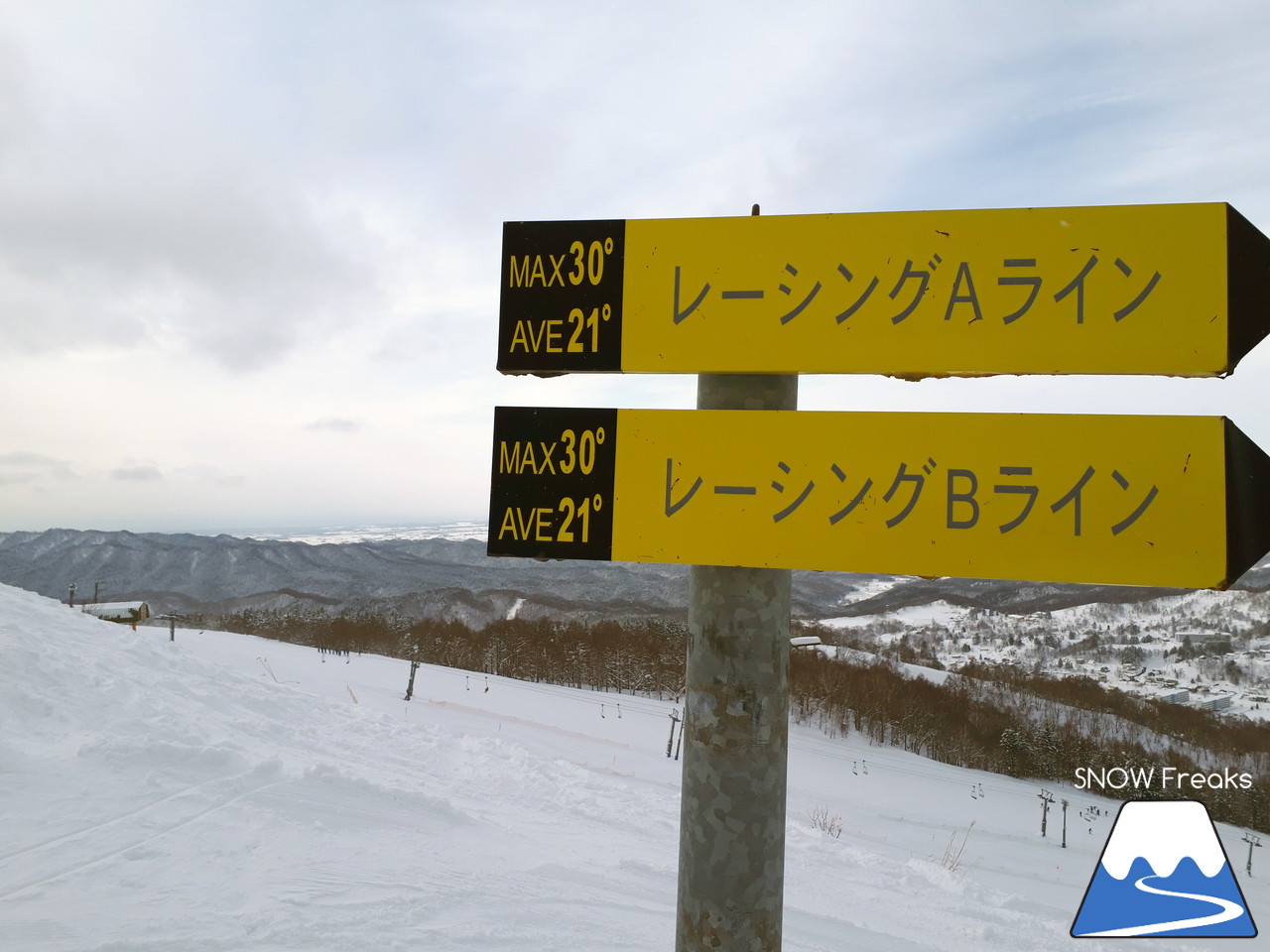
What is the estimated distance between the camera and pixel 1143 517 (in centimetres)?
175

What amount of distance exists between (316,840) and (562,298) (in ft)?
14.6

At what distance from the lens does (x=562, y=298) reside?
6.92 feet

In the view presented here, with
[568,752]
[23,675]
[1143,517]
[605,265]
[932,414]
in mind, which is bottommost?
[568,752]

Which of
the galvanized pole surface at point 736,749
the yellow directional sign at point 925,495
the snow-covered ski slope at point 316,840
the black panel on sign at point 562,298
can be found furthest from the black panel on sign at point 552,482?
the snow-covered ski slope at point 316,840

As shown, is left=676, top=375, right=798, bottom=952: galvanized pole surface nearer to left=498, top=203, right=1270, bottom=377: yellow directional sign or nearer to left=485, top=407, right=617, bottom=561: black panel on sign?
left=498, top=203, right=1270, bottom=377: yellow directional sign

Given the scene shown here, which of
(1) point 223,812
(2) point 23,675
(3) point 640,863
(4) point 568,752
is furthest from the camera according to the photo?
(4) point 568,752

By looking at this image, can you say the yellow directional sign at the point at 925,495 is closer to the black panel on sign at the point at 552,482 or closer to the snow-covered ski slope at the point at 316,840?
the black panel on sign at the point at 552,482

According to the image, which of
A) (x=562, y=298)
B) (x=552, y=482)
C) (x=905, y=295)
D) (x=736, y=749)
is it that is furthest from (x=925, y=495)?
(x=562, y=298)

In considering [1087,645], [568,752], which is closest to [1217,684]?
[1087,645]

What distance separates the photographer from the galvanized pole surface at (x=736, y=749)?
1.90 meters

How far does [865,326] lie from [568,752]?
1795cm

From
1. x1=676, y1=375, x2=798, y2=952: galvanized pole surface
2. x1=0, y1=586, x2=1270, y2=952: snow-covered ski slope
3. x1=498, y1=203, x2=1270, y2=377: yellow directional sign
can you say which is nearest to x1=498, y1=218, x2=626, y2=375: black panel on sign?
x1=498, y1=203, x2=1270, y2=377: yellow directional sign

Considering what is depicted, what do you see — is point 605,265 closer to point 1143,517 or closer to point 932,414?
point 932,414

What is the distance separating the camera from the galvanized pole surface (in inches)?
74.7
